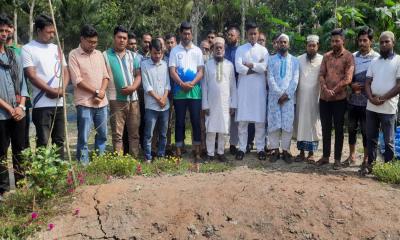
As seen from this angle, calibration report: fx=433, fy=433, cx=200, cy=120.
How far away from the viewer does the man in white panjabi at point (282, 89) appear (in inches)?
243

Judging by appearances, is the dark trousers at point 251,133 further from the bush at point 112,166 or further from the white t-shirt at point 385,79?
the bush at point 112,166

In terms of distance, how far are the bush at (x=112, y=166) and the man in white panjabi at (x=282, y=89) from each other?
2208 mm

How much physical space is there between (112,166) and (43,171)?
3.80 feet

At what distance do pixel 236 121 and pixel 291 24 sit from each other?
20.0ft

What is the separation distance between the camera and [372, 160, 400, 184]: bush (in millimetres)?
5008

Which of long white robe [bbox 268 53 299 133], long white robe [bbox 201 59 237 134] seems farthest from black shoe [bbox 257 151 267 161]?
long white robe [bbox 201 59 237 134]

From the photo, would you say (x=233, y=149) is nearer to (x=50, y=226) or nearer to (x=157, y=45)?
(x=157, y=45)

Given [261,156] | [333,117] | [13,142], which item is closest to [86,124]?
[13,142]

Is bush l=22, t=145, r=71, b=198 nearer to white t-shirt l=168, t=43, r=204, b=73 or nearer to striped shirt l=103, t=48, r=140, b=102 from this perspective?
striped shirt l=103, t=48, r=140, b=102

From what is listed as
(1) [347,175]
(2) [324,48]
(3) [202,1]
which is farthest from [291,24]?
(3) [202,1]

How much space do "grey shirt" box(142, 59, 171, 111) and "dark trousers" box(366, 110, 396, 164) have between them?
2.77 meters

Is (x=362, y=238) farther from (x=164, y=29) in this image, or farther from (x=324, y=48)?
(x=164, y=29)

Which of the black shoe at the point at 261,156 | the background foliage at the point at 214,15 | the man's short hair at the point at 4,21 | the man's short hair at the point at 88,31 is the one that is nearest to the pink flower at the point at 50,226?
the man's short hair at the point at 4,21

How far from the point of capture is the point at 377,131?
550 cm
